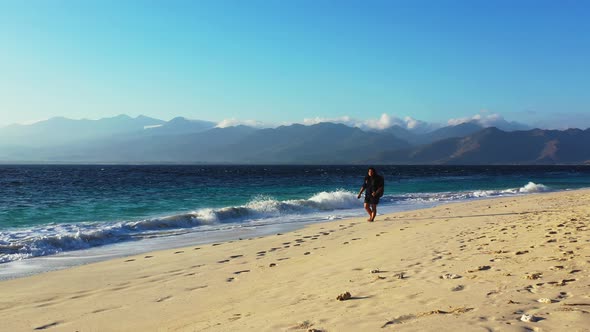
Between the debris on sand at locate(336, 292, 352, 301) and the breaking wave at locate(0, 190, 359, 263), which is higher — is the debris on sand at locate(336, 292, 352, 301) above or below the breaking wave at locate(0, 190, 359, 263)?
above

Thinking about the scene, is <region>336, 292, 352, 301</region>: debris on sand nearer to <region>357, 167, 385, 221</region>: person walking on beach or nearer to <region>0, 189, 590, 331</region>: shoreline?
<region>0, 189, 590, 331</region>: shoreline

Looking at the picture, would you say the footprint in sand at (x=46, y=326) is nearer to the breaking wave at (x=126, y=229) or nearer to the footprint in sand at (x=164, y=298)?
the footprint in sand at (x=164, y=298)

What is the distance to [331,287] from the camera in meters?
6.38

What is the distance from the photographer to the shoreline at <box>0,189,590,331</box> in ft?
15.6

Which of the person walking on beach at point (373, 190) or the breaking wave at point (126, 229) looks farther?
the person walking on beach at point (373, 190)

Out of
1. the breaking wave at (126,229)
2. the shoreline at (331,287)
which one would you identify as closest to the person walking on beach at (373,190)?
the breaking wave at (126,229)

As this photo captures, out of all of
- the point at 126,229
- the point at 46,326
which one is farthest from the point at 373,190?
the point at 46,326

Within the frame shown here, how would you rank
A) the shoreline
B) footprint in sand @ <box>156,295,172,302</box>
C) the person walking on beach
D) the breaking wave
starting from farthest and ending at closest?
the person walking on beach, the breaking wave, footprint in sand @ <box>156,295,172,302</box>, the shoreline

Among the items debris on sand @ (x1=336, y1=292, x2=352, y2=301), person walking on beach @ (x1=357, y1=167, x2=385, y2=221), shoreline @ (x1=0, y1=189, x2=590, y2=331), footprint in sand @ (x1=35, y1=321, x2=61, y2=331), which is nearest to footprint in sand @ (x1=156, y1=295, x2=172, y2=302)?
shoreline @ (x1=0, y1=189, x2=590, y2=331)

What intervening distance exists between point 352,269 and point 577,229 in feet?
19.3

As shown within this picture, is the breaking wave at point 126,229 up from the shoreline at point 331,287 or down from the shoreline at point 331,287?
down

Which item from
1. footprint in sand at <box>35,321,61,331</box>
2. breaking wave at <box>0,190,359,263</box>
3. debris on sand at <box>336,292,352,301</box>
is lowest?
breaking wave at <box>0,190,359,263</box>

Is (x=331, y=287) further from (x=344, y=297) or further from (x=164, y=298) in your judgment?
(x=164, y=298)

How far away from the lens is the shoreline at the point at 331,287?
4.75 m
